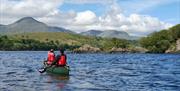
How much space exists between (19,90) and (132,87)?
10943mm

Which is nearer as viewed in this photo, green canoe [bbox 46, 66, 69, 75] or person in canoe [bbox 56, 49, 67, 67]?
person in canoe [bbox 56, 49, 67, 67]

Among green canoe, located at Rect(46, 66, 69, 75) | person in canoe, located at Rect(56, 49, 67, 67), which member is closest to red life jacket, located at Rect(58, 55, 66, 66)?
person in canoe, located at Rect(56, 49, 67, 67)

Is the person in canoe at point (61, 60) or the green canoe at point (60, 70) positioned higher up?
the person in canoe at point (61, 60)

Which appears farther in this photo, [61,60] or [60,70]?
[60,70]

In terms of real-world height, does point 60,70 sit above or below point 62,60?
below

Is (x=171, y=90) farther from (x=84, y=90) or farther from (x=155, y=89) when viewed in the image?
(x=84, y=90)

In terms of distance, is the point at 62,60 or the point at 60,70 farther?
the point at 60,70

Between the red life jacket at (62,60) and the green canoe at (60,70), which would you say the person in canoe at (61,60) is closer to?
the red life jacket at (62,60)

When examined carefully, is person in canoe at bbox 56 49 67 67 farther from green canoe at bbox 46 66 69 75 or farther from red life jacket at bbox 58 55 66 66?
green canoe at bbox 46 66 69 75

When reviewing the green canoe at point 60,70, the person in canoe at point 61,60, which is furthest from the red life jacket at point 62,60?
the green canoe at point 60,70

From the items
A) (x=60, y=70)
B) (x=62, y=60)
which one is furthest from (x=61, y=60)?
(x=60, y=70)

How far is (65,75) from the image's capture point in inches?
1896

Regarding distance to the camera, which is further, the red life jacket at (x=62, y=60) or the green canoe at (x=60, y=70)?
the green canoe at (x=60, y=70)

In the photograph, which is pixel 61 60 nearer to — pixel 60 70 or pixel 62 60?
pixel 62 60
